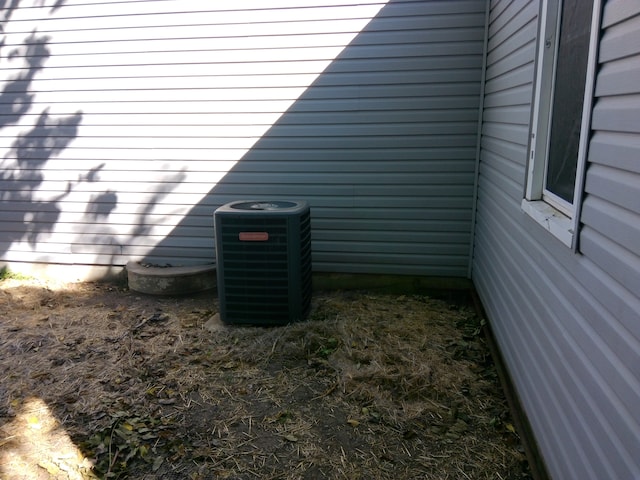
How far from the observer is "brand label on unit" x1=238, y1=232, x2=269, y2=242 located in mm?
3707

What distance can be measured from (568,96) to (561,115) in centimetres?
12

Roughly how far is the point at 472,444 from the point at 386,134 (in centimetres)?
273

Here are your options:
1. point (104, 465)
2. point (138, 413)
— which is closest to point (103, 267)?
point (138, 413)

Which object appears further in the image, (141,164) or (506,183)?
(141,164)

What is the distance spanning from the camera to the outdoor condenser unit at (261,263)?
3.70 meters

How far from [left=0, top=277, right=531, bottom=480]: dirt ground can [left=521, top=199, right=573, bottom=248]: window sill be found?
112cm

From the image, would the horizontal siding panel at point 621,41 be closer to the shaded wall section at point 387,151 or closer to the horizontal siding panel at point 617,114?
the horizontal siding panel at point 617,114

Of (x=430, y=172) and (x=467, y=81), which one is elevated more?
(x=467, y=81)

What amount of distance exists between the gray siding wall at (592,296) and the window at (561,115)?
82 millimetres

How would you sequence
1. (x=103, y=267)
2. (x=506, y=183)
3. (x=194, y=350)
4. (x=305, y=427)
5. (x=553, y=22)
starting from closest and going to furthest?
1. (x=553, y=22)
2. (x=305, y=427)
3. (x=506, y=183)
4. (x=194, y=350)
5. (x=103, y=267)

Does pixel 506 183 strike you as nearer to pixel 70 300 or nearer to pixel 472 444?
pixel 472 444

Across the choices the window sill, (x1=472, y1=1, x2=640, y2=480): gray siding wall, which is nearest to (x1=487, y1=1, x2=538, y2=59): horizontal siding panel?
(x1=472, y1=1, x2=640, y2=480): gray siding wall

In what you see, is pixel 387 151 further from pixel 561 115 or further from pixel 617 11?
pixel 617 11

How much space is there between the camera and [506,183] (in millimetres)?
3172
